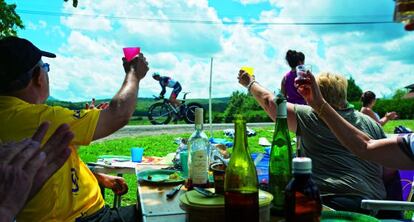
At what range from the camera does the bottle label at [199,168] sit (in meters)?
1.81

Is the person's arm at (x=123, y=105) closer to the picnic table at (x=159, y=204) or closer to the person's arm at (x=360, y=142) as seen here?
the picnic table at (x=159, y=204)

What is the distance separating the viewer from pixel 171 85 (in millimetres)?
13016

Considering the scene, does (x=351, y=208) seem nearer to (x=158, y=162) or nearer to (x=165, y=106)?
(x=158, y=162)

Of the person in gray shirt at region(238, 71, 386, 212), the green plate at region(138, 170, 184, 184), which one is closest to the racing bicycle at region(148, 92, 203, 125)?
the person in gray shirt at region(238, 71, 386, 212)

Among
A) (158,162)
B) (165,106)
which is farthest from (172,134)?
(158,162)

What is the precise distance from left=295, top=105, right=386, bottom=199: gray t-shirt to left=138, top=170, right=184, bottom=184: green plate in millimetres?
801

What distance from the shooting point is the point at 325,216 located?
1380mm

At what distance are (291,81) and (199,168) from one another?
3409mm

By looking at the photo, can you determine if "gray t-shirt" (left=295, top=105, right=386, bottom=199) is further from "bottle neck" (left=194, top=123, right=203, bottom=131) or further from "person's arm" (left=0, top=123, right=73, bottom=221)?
"person's arm" (left=0, top=123, right=73, bottom=221)

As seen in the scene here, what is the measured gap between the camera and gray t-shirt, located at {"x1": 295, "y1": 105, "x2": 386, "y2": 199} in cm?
230

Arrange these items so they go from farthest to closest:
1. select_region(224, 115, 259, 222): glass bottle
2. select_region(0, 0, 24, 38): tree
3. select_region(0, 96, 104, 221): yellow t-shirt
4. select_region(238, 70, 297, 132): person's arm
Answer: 1. select_region(0, 0, 24, 38): tree
2. select_region(238, 70, 297, 132): person's arm
3. select_region(0, 96, 104, 221): yellow t-shirt
4. select_region(224, 115, 259, 222): glass bottle

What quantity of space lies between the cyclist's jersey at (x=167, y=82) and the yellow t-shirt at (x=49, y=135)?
435 inches

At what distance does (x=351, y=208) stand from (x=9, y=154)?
5.86 feet

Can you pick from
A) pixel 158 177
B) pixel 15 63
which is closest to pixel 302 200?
pixel 158 177
